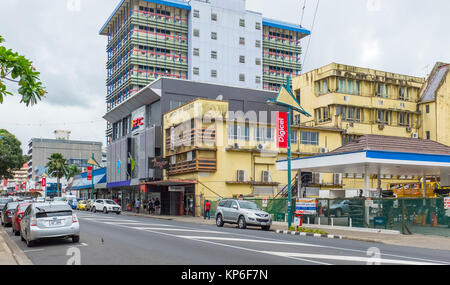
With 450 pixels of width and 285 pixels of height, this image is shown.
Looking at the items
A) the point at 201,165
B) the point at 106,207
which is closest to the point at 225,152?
the point at 201,165

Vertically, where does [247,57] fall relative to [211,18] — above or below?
below

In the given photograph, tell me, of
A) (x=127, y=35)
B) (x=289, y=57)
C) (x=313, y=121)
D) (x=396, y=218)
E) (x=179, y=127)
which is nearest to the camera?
(x=396, y=218)

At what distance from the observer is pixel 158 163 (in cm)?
5041

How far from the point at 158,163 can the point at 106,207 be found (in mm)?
7277

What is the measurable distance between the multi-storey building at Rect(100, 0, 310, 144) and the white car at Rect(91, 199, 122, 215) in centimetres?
3087

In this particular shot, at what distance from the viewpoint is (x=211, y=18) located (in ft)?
274

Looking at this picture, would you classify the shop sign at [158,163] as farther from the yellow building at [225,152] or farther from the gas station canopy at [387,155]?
the gas station canopy at [387,155]

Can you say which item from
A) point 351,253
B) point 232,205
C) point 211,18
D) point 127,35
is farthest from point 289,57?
point 351,253

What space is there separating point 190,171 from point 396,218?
24.5m

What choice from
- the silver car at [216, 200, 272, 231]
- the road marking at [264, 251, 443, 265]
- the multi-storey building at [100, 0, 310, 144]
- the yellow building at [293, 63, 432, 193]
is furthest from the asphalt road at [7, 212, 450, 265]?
the multi-storey building at [100, 0, 310, 144]

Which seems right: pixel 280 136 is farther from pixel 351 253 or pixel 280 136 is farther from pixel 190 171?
pixel 351 253

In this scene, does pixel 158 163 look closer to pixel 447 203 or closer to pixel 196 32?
pixel 447 203

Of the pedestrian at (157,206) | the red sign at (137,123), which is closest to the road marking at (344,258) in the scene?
the pedestrian at (157,206)
